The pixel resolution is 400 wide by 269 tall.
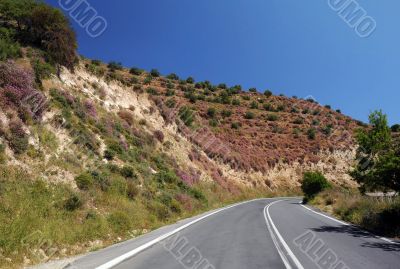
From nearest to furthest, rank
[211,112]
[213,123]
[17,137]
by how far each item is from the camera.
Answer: [17,137]
[213,123]
[211,112]

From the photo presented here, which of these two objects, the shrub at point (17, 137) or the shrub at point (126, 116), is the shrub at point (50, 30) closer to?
the shrub at point (126, 116)

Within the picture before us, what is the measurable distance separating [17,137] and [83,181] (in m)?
3.20

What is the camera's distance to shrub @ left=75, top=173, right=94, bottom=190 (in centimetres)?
1525

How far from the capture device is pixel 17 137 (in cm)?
1430

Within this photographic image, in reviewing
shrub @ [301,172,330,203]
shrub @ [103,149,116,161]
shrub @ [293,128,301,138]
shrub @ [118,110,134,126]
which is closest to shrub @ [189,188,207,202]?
shrub @ [118,110,134,126]

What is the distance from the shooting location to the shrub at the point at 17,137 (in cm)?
1402

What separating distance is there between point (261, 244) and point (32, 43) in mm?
19463

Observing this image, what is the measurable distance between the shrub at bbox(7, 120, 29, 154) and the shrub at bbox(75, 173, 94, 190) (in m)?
2.46

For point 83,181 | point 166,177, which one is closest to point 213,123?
point 166,177

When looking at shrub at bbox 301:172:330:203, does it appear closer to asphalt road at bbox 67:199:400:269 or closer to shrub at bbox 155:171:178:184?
shrub at bbox 155:171:178:184

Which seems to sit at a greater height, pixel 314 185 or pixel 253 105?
pixel 253 105

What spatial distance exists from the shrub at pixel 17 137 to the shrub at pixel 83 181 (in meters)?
2.46

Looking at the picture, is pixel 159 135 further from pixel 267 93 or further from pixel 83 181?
pixel 267 93

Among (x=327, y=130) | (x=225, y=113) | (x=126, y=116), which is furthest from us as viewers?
(x=327, y=130)
